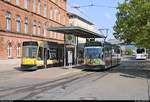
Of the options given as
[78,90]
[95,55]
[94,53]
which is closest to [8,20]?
[94,53]

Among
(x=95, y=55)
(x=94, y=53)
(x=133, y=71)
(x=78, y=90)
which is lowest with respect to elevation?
(x=78, y=90)

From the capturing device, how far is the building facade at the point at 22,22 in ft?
182

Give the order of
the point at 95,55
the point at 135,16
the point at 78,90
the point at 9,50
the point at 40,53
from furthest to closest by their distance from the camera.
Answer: the point at 9,50, the point at 40,53, the point at 95,55, the point at 135,16, the point at 78,90

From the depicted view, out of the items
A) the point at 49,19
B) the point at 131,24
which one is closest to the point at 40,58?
the point at 131,24

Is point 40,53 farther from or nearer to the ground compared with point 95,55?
farther from the ground

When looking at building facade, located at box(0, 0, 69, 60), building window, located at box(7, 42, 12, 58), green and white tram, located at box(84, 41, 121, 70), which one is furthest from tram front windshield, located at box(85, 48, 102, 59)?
building window, located at box(7, 42, 12, 58)

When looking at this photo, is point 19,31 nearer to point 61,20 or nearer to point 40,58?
point 40,58

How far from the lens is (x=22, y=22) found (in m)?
62.8

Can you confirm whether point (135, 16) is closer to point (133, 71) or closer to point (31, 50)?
point (133, 71)

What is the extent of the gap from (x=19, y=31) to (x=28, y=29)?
15.6 feet

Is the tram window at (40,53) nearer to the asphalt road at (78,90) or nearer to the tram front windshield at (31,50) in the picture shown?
the tram front windshield at (31,50)

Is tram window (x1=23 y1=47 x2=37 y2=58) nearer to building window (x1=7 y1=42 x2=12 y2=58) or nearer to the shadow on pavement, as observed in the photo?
the shadow on pavement

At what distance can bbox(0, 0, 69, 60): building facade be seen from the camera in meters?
55.4

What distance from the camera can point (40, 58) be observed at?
146ft
